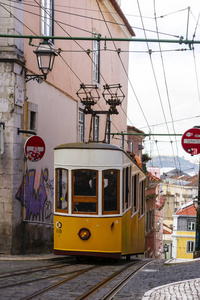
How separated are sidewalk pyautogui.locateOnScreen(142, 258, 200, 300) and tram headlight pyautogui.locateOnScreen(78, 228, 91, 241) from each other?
11.1ft

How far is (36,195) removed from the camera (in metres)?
15.7

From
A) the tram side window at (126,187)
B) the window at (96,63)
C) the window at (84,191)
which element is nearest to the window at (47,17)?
the tram side window at (126,187)

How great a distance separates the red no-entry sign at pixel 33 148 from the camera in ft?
44.5

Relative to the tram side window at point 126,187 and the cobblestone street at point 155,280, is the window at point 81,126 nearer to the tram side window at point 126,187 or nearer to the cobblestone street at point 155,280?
the tram side window at point 126,187

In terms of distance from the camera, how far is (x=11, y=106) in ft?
44.7

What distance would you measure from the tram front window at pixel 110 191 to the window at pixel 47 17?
6.33 metres

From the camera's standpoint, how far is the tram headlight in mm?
11711

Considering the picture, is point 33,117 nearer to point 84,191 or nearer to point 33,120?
point 33,120

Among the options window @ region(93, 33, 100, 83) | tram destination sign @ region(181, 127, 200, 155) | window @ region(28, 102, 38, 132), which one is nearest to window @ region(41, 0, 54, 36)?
window @ region(28, 102, 38, 132)

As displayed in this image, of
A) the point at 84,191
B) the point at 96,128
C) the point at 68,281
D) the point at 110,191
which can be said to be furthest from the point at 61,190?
the point at 96,128

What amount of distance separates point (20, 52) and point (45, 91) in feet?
9.12

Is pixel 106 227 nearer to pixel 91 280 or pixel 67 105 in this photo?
pixel 91 280

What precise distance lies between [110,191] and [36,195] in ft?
14.1

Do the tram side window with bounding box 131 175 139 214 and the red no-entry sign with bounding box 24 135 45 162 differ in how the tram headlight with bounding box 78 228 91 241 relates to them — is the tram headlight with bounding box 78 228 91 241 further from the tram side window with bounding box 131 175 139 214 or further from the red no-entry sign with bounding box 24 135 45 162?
the red no-entry sign with bounding box 24 135 45 162
